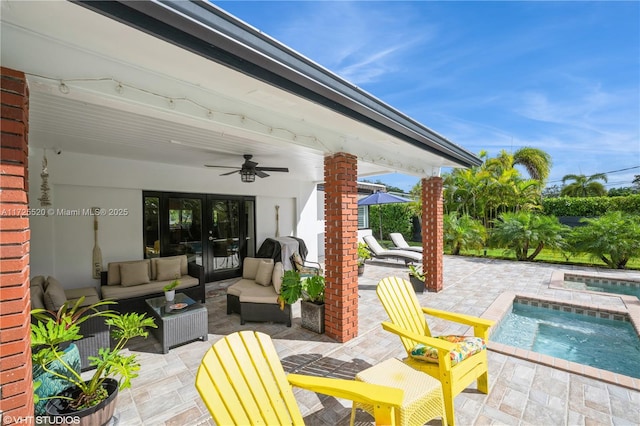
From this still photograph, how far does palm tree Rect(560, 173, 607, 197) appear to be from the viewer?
854 inches

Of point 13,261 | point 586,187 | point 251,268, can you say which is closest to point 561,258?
point 251,268

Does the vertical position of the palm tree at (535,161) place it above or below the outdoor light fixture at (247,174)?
above

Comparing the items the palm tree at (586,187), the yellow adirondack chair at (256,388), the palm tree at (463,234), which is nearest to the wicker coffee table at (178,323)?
the yellow adirondack chair at (256,388)

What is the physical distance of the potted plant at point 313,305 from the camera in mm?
4375

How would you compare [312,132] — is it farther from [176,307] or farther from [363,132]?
[176,307]

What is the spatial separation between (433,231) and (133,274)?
651 cm

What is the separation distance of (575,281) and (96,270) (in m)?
12.3

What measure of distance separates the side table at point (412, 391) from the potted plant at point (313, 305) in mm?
1926

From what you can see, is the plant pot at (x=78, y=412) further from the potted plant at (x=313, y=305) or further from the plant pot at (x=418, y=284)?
the plant pot at (x=418, y=284)

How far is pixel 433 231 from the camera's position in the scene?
6.53 metres

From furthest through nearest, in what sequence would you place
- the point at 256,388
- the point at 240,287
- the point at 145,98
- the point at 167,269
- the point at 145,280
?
the point at 167,269, the point at 145,280, the point at 240,287, the point at 145,98, the point at 256,388

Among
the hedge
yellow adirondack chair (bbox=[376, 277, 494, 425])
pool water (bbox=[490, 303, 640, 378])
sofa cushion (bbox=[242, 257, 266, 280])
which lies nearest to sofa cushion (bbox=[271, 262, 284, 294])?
sofa cushion (bbox=[242, 257, 266, 280])

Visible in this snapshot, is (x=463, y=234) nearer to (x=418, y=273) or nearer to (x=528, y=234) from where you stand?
(x=528, y=234)

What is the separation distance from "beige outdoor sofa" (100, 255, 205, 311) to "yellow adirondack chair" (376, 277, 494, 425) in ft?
13.9
